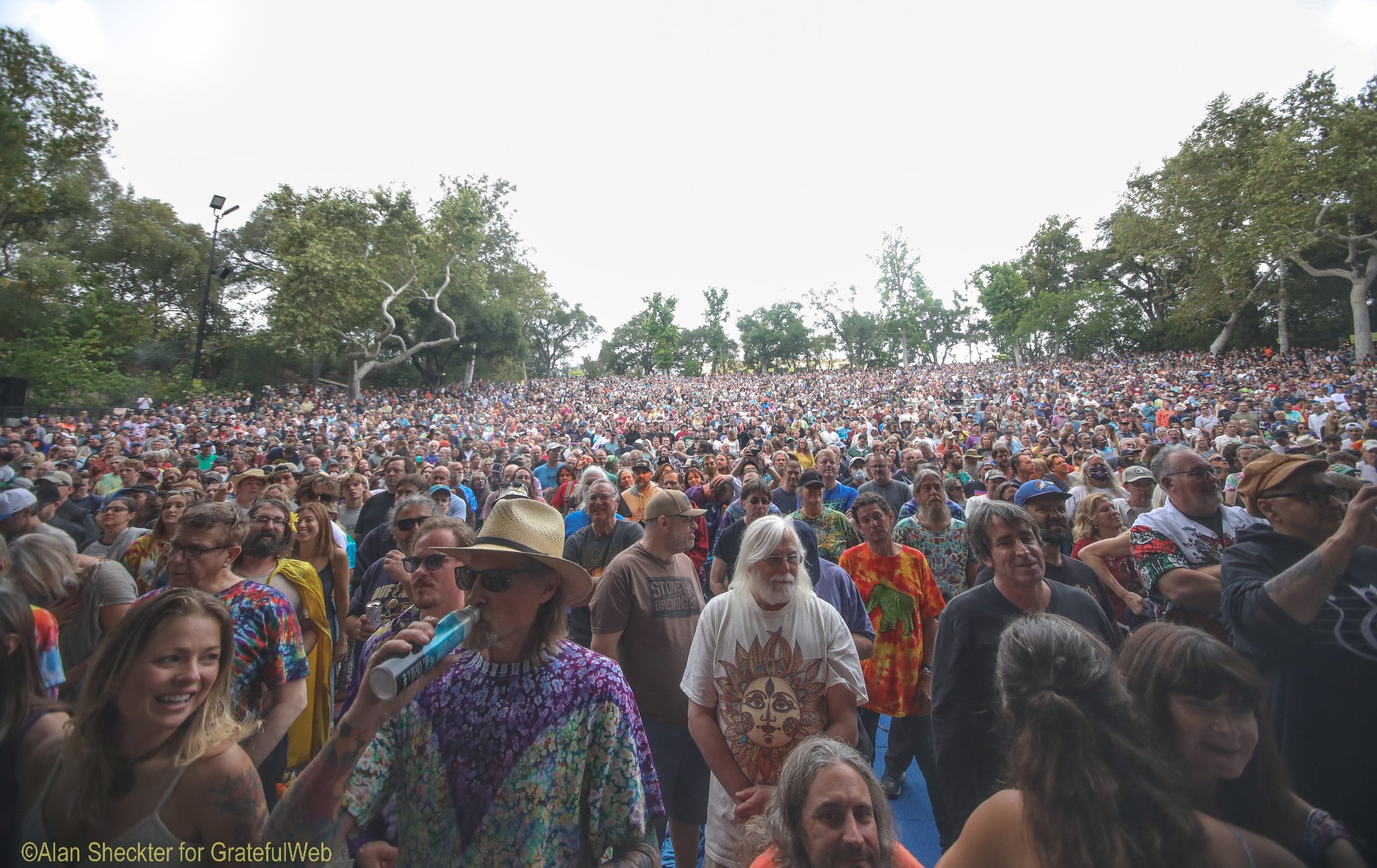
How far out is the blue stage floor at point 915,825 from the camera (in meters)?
3.06

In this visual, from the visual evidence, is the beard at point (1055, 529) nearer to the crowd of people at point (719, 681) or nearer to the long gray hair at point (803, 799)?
the crowd of people at point (719, 681)

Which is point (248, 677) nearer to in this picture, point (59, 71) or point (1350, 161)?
point (59, 71)

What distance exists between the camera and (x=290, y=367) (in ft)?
112

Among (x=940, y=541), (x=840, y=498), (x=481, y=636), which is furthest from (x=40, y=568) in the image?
(x=840, y=498)

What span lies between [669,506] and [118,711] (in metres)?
2.05

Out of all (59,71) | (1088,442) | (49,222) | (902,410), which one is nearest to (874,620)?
(1088,442)

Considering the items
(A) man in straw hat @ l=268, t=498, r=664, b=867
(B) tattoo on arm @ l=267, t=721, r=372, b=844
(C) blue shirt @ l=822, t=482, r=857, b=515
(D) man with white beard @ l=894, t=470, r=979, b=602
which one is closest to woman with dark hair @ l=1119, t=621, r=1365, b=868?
(A) man in straw hat @ l=268, t=498, r=664, b=867

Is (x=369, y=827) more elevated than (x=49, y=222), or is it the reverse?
(x=49, y=222)

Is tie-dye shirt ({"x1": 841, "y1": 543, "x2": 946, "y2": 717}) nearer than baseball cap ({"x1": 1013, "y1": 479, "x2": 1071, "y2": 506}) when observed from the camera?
Yes

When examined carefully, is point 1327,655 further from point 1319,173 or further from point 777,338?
point 777,338

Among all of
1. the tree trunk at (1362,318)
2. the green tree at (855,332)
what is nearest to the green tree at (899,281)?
the green tree at (855,332)

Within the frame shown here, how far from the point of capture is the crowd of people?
1.30 m

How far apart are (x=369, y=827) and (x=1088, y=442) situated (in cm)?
1029

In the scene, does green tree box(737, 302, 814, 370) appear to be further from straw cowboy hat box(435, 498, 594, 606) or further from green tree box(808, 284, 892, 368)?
straw cowboy hat box(435, 498, 594, 606)
